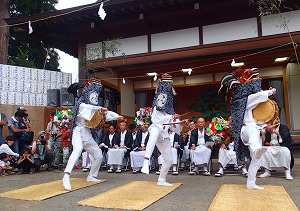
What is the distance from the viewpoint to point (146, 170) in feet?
17.5

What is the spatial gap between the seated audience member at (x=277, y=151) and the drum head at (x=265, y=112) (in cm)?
83

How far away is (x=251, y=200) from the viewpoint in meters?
4.36

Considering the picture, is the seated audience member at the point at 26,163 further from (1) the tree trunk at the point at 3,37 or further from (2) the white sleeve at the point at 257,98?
(1) the tree trunk at the point at 3,37

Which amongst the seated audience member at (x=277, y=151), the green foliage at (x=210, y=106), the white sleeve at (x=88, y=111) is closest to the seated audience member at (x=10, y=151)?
the white sleeve at (x=88, y=111)

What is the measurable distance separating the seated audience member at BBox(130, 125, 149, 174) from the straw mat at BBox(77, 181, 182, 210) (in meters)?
2.09

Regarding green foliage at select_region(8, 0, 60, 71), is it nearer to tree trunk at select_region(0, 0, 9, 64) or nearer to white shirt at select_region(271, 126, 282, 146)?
tree trunk at select_region(0, 0, 9, 64)

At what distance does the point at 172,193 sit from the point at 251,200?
4.42 ft

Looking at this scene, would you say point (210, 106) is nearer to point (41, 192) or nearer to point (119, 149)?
point (119, 149)

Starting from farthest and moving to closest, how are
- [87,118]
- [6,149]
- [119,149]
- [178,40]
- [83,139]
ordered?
[178,40] → [119,149] → [6,149] → [83,139] → [87,118]

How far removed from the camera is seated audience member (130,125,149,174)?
26.0 feet

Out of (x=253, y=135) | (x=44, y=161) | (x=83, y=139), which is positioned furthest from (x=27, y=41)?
(x=253, y=135)

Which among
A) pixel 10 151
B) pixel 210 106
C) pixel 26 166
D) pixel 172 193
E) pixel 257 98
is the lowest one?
pixel 172 193

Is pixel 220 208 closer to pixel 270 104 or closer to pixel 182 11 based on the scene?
pixel 270 104

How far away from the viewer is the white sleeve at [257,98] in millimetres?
5176
